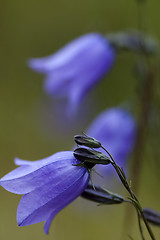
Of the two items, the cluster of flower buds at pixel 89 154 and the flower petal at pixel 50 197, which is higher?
the cluster of flower buds at pixel 89 154

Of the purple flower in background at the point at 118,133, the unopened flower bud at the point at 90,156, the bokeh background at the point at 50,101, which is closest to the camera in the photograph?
the unopened flower bud at the point at 90,156

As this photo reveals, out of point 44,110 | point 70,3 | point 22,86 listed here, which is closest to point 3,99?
point 22,86

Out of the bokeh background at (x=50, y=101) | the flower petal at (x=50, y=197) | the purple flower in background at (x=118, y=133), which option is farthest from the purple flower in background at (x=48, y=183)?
the bokeh background at (x=50, y=101)

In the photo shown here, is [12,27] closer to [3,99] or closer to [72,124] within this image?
[3,99]

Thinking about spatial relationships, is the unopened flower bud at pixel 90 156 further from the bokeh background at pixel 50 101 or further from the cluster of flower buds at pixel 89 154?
the bokeh background at pixel 50 101

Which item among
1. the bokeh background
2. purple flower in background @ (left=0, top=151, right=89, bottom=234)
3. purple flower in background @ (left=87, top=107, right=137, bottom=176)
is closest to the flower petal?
purple flower in background @ (left=0, top=151, right=89, bottom=234)

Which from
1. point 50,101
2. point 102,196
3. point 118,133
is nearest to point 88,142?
point 102,196
